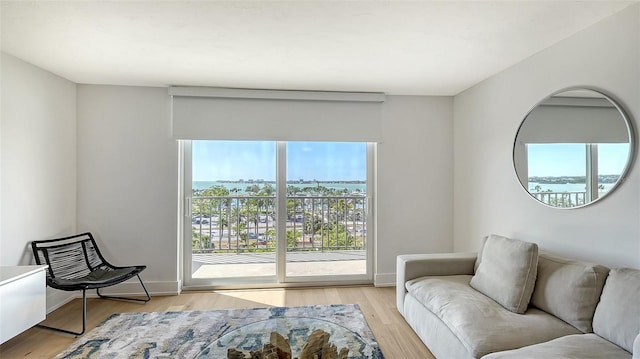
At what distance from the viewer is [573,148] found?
214cm

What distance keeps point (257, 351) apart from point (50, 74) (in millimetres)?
3242

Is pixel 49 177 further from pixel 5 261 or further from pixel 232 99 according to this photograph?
pixel 232 99

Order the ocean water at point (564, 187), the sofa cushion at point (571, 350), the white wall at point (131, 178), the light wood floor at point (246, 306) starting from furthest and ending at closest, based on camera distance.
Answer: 1. the white wall at point (131, 178)
2. the light wood floor at point (246, 306)
3. the ocean water at point (564, 187)
4. the sofa cushion at point (571, 350)

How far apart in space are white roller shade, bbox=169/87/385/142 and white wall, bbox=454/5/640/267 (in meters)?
1.06

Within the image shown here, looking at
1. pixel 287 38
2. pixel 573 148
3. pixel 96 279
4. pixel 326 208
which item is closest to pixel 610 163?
pixel 573 148

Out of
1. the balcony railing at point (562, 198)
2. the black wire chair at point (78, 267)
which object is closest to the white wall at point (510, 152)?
the balcony railing at point (562, 198)

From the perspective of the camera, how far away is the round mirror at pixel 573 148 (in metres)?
1.88

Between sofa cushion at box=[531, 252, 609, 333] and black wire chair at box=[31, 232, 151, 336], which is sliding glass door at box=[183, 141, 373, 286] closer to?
black wire chair at box=[31, 232, 151, 336]

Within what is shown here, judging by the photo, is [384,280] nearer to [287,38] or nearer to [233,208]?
[233,208]

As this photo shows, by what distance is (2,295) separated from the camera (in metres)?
1.92

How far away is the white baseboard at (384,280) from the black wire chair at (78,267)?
8.19 ft

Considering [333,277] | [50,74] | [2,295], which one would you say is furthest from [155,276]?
[50,74]

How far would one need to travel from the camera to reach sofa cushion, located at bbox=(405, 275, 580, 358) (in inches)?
64.3

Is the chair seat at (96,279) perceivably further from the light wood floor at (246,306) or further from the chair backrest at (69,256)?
the light wood floor at (246,306)
